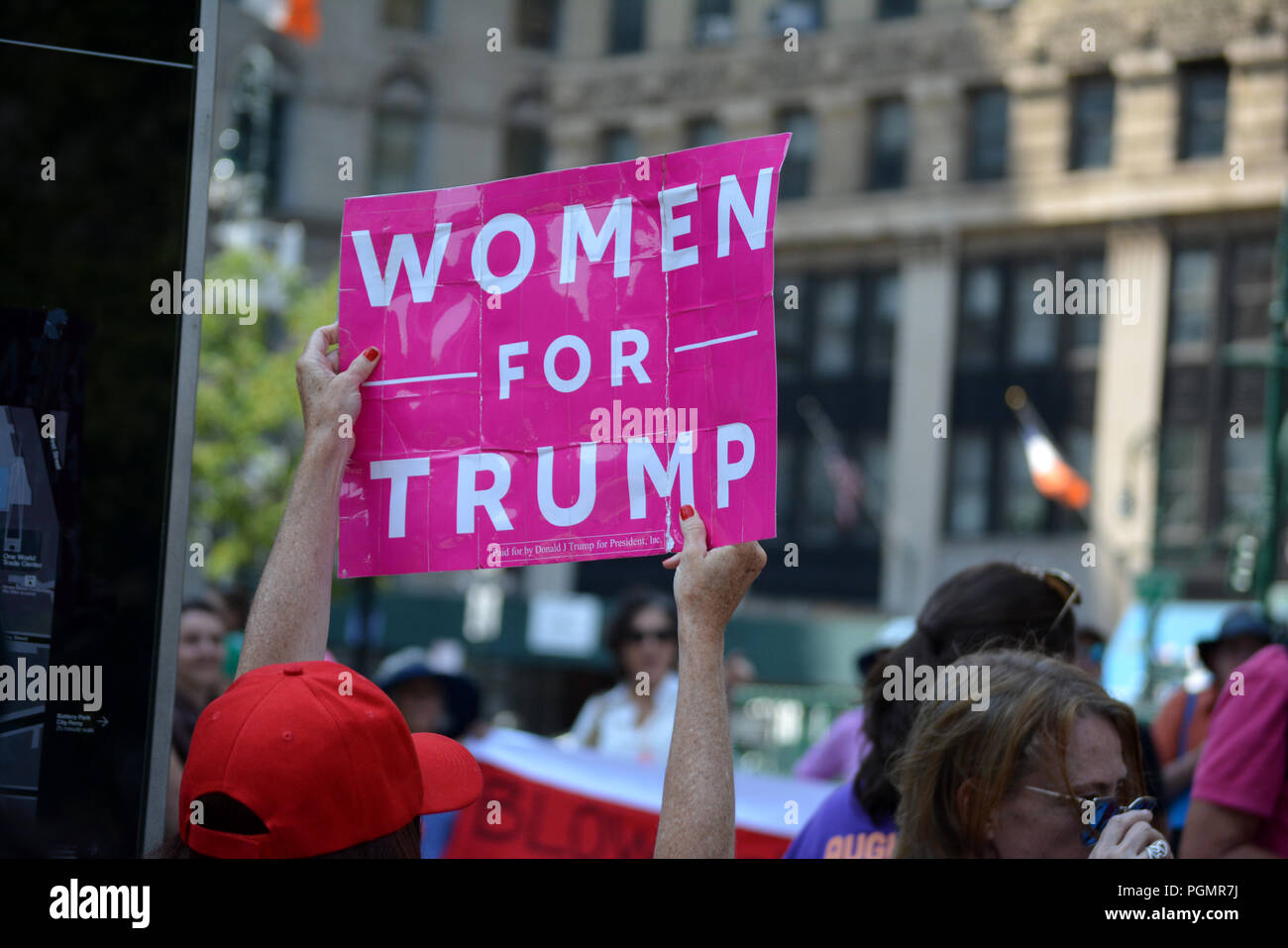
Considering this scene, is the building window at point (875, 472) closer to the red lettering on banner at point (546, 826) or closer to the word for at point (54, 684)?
the red lettering on banner at point (546, 826)

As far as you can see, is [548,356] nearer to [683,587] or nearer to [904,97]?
[683,587]

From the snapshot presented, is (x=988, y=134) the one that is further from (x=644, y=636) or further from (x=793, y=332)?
(x=644, y=636)

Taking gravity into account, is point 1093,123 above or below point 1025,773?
above

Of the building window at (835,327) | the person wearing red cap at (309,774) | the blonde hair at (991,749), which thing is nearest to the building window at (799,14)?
the building window at (835,327)

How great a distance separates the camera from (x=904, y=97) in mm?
32625

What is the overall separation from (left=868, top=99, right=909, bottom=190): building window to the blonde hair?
102ft

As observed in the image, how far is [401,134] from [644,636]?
119 feet

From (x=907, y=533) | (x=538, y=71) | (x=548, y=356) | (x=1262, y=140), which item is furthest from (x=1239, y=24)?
(x=548, y=356)

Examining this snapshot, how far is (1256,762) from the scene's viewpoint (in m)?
4.01

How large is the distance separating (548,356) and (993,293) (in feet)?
97.1

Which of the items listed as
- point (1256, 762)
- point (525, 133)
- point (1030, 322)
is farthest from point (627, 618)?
point (525, 133)

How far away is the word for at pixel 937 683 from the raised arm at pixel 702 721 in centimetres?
47
